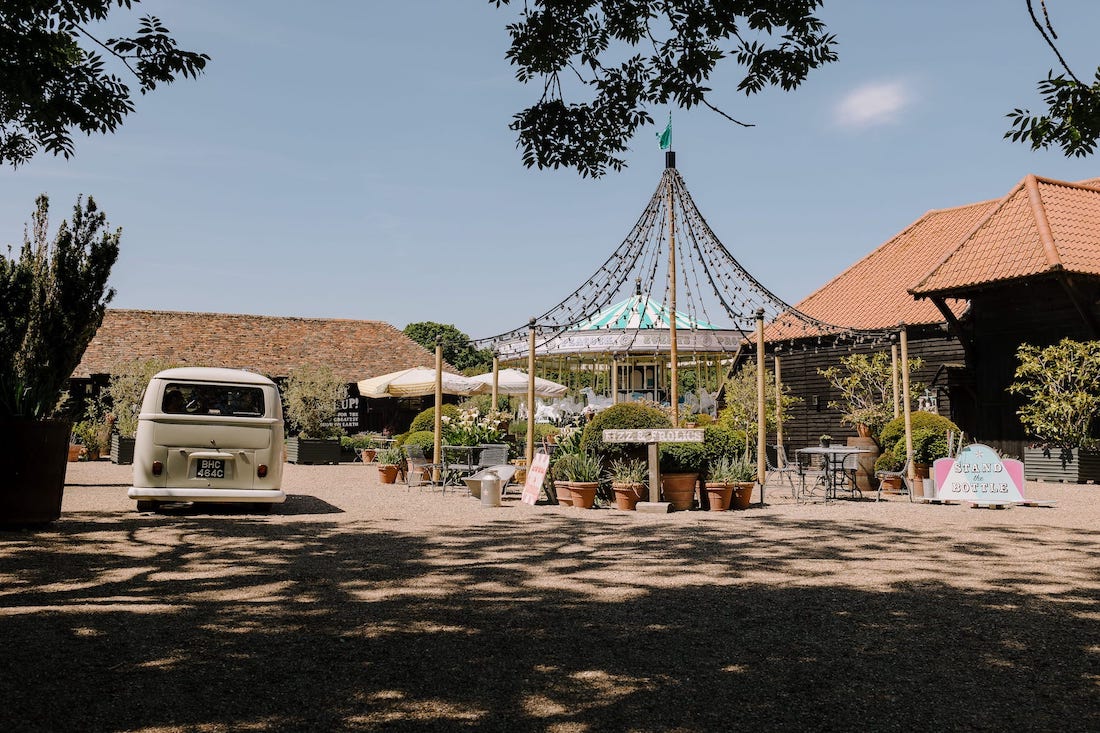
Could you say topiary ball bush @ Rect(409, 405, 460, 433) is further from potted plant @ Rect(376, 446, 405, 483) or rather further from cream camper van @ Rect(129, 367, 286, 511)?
cream camper van @ Rect(129, 367, 286, 511)

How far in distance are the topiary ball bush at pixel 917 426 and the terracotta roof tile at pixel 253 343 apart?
21.9 m

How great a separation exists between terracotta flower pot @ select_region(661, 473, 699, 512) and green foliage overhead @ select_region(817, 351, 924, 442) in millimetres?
9878

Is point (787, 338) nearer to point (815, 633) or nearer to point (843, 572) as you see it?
point (843, 572)

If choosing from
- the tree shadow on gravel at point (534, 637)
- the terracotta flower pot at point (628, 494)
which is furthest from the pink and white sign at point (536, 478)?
the tree shadow on gravel at point (534, 637)

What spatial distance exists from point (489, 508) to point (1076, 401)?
1318cm

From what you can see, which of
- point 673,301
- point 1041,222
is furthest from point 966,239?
point 673,301

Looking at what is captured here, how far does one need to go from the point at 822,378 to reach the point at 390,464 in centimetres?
1471

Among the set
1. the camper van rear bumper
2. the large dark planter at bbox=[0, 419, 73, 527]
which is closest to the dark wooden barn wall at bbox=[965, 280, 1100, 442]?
the camper van rear bumper

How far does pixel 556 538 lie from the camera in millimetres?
9523

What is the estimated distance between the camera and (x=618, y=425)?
13.2m

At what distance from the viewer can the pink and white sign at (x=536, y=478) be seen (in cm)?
1330

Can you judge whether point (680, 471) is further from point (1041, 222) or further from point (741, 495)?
point (1041, 222)

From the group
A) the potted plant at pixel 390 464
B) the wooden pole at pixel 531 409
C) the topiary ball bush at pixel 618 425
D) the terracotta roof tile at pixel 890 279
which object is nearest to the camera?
the topiary ball bush at pixel 618 425

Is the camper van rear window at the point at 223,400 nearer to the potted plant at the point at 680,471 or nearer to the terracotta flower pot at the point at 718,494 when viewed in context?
the potted plant at the point at 680,471
